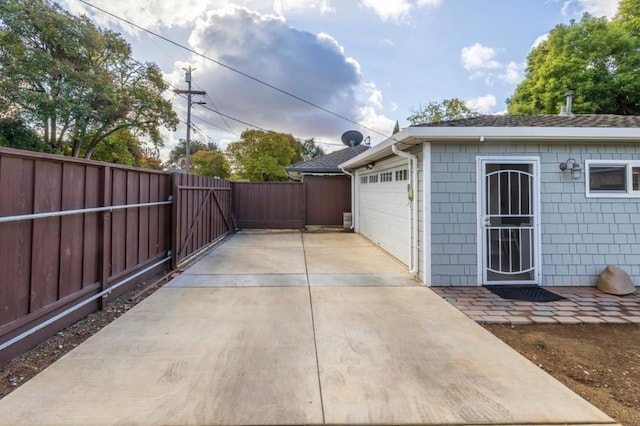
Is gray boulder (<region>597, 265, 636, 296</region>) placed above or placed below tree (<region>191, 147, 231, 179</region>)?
below

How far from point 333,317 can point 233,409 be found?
182 centimetres

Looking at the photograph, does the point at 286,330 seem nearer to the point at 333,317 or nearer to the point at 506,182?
the point at 333,317

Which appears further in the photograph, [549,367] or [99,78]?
[99,78]

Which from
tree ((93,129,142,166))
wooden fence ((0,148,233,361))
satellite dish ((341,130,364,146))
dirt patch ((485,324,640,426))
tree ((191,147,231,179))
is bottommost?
dirt patch ((485,324,640,426))

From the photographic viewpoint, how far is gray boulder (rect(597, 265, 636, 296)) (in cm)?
481

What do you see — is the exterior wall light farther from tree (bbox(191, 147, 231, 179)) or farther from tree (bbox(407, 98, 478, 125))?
tree (bbox(191, 147, 231, 179))

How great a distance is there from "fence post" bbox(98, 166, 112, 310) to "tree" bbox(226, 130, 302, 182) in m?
22.5

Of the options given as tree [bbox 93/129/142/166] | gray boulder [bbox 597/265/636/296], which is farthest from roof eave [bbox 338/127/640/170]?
tree [bbox 93/129/142/166]

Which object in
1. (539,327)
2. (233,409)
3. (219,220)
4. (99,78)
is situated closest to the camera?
(233,409)

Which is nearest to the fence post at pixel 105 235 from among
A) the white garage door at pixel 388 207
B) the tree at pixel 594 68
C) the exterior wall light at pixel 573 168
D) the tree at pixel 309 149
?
the white garage door at pixel 388 207

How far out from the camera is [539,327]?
3.63 metres

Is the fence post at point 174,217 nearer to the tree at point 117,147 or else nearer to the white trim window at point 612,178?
the white trim window at point 612,178

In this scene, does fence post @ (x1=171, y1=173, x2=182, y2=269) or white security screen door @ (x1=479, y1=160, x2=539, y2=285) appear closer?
white security screen door @ (x1=479, y1=160, x2=539, y2=285)

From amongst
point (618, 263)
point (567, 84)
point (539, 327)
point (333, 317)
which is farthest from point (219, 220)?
point (567, 84)
